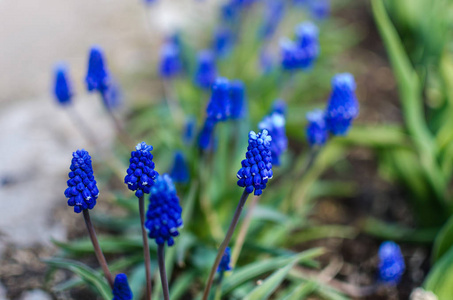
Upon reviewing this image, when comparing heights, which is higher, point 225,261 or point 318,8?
point 318,8

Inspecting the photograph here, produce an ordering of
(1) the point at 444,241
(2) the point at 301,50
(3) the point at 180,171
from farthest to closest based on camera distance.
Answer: (2) the point at 301,50 < (1) the point at 444,241 < (3) the point at 180,171

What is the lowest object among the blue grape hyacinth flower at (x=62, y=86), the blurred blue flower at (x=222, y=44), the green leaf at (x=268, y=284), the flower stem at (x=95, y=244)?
the green leaf at (x=268, y=284)

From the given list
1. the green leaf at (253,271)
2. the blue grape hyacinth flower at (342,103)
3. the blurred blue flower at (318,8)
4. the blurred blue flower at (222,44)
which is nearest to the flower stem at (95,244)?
the green leaf at (253,271)

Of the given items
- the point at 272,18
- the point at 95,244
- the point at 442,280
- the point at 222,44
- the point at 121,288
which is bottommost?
the point at 442,280

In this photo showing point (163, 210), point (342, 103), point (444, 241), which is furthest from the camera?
point (444, 241)

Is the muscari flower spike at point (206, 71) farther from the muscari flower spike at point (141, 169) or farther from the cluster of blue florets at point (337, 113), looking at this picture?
the muscari flower spike at point (141, 169)

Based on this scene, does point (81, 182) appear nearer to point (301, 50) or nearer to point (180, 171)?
point (180, 171)

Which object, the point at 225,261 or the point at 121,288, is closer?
the point at 121,288

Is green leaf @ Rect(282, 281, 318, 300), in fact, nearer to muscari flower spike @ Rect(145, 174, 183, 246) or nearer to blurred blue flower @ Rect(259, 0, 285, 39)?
muscari flower spike @ Rect(145, 174, 183, 246)

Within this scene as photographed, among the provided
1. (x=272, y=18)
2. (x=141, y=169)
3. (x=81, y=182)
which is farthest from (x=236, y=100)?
(x=272, y=18)
